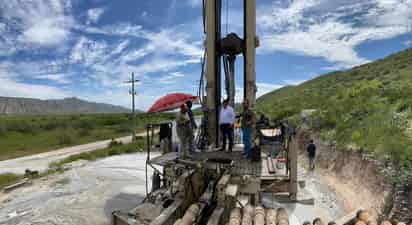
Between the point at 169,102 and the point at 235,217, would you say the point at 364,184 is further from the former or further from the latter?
the point at 235,217

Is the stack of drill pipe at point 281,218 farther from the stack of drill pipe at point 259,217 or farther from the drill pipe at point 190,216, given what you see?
the drill pipe at point 190,216

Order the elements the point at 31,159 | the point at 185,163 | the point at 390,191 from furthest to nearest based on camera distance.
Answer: the point at 31,159
the point at 390,191
the point at 185,163

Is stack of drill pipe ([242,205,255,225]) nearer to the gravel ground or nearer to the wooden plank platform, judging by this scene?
the wooden plank platform

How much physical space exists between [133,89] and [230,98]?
27.3 meters

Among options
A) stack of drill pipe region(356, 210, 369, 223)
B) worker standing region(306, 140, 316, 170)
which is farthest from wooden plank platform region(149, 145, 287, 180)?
worker standing region(306, 140, 316, 170)

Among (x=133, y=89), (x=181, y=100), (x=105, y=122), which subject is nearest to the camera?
(x=181, y=100)

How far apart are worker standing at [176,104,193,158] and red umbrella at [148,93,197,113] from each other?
207 mm

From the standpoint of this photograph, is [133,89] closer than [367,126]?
No

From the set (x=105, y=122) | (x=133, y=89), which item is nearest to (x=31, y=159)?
(x=133, y=89)

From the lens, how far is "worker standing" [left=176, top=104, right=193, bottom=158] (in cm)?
648

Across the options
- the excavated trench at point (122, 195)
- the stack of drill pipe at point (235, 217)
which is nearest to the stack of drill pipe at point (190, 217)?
the stack of drill pipe at point (235, 217)

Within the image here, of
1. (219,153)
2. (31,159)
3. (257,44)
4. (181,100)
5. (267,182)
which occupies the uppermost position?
(257,44)

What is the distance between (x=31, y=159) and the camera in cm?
2606

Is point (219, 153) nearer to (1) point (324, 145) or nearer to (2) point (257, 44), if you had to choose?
(2) point (257, 44)
